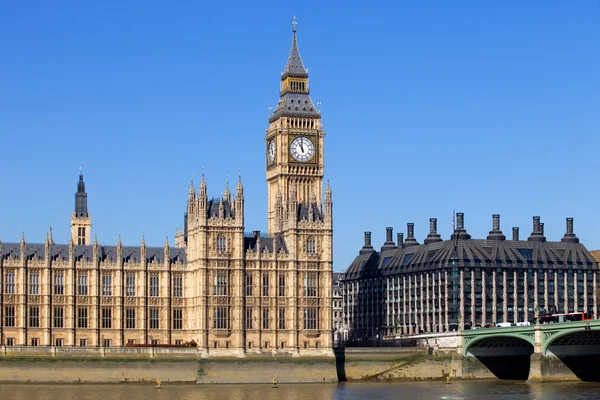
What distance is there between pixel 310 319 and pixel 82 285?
2780 cm

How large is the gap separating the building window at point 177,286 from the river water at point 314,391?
16201mm

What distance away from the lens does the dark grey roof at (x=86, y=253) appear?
161625 mm

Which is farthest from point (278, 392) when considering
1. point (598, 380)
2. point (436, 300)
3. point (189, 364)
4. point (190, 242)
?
point (436, 300)

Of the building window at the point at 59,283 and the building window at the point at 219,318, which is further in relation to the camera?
the building window at the point at 219,318

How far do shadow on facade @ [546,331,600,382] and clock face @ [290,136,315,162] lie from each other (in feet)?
139

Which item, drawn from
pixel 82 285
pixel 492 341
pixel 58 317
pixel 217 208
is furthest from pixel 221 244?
pixel 492 341

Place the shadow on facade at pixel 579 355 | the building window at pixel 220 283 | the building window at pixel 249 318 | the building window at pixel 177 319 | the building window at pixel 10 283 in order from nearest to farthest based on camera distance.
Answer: the shadow on facade at pixel 579 355
the building window at pixel 10 283
the building window at pixel 220 283
the building window at pixel 249 318
the building window at pixel 177 319

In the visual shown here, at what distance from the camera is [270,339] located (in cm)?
16438

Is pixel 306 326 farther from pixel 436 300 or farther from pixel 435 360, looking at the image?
pixel 436 300

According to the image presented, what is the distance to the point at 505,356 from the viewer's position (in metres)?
172

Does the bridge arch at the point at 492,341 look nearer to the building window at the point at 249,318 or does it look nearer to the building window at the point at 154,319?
the building window at the point at 249,318

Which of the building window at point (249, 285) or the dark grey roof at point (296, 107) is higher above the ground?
the dark grey roof at point (296, 107)

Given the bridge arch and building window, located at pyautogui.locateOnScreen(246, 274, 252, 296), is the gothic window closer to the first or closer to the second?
building window, located at pyautogui.locateOnScreen(246, 274, 252, 296)

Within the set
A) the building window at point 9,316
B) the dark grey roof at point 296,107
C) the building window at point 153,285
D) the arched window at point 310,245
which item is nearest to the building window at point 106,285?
the building window at point 153,285
